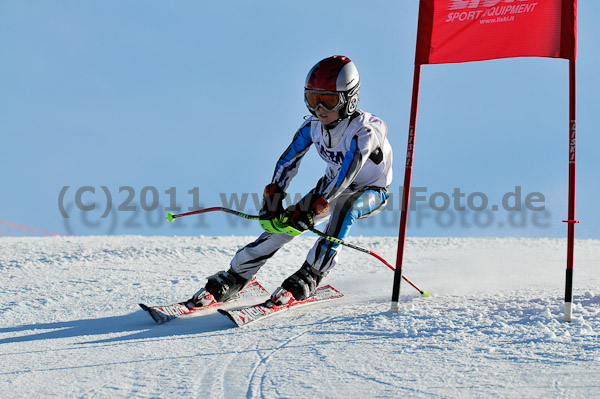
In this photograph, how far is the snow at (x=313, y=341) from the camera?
305 centimetres

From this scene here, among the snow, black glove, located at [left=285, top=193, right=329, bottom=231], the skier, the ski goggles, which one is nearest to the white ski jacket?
the skier

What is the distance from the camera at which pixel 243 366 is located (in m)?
3.38

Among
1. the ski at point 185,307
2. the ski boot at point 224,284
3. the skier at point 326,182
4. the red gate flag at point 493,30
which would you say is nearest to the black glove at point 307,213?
the skier at point 326,182

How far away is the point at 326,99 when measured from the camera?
4613 mm

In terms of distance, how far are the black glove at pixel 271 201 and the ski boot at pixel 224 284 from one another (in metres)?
0.71

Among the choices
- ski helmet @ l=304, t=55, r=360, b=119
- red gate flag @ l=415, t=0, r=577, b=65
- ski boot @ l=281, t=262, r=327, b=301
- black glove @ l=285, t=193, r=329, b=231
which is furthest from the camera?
ski boot @ l=281, t=262, r=327, b=301

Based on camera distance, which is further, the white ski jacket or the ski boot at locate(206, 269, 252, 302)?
the ski boot at locate(206, 269, 252, 302)

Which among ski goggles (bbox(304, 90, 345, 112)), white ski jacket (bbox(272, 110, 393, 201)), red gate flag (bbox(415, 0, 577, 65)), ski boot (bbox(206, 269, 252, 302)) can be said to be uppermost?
red gate flag (bbox(415, 0, 577, 65))

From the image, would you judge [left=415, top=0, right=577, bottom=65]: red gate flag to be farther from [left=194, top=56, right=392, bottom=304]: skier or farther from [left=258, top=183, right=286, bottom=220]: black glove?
[left=258, top=183, right=286, bottom=220]: black glove

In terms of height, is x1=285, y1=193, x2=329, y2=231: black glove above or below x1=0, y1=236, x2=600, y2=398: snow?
above

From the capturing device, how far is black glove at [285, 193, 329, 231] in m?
4.47

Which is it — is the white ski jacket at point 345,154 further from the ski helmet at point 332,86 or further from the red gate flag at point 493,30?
the red gate flag at point 493,30

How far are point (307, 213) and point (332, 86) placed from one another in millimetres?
997

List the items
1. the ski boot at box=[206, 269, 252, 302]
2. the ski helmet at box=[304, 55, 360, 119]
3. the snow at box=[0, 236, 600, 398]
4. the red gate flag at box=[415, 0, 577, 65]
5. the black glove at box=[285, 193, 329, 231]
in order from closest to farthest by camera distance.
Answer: the snow at box=[0, 236, 600, 398]
the red gate flag at box=[415, 0, 577, 65]
the black glove at box=[285, 193, 329, 231]
the ski helmet at box=[304, 55, 360, 119]
the ski boot at box=[206, 269, 252, 302]
